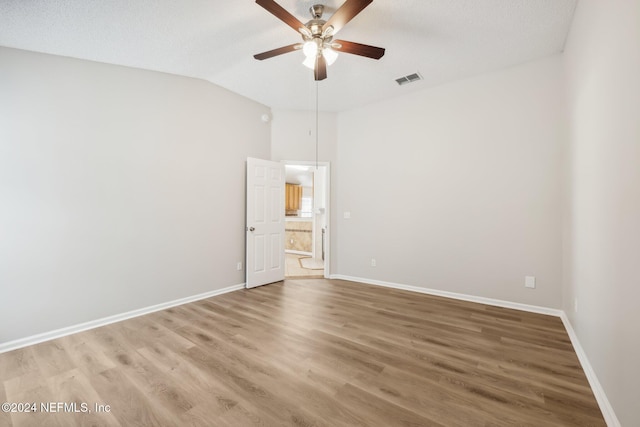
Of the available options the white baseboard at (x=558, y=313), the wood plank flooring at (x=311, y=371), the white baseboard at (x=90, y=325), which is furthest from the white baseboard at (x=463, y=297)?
the white baseboard at (x=90, y=325)

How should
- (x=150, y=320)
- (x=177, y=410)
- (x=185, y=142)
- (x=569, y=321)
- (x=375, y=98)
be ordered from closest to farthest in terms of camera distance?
(x=177, y=410) < (x=569, y=321) < (x=150, y=320) < (x=185, y=142) < (x=375, y=98)

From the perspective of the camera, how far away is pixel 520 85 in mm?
3432

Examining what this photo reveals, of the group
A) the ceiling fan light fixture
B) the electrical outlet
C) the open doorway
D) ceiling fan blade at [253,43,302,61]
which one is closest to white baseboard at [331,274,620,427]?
the electrical outlet

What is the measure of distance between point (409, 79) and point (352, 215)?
2.31 metres

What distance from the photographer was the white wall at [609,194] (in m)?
1.38

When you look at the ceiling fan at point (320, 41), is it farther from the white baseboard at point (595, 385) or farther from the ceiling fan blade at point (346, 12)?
the white baseboard at point (595, 385)

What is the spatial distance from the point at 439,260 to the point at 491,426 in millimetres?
2665

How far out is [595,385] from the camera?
185 cm

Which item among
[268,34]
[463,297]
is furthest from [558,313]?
[268,34]

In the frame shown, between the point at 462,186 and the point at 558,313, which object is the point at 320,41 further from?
the point at 558,313

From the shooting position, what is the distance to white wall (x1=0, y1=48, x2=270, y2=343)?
2.61m

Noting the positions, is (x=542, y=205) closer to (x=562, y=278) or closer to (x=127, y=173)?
(x=562, y=278)

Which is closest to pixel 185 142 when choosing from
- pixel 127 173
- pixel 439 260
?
pixel 127 173

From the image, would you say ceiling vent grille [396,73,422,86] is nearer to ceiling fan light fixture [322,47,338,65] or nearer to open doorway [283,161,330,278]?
ceiling fan light fixture [322,47,338,65]
